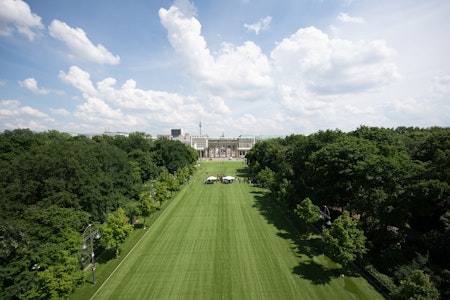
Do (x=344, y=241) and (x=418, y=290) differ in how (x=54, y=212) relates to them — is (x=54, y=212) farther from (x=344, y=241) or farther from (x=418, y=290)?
(x=418, y=290)

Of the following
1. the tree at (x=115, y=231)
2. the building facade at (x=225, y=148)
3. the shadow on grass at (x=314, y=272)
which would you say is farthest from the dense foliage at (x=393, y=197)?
the building facade at (x=225, y=148)

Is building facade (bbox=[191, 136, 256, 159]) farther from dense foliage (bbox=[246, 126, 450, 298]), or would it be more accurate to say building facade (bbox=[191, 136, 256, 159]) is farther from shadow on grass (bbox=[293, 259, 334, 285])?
shadow on grass (bbox=[293, 259, 334, 285])

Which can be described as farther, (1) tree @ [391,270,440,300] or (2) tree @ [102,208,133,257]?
(2) tree @ [102,208,133,257]

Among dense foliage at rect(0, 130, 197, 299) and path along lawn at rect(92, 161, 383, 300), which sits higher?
dense foliage at rect(0, 130, 197, 299)

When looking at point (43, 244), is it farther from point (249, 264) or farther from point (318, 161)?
point (318, 161)

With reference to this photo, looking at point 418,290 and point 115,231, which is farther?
point 115,231

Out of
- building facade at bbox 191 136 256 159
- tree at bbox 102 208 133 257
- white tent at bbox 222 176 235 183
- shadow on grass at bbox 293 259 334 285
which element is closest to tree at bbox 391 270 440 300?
shadow on grass at bbox 293 259 334 285

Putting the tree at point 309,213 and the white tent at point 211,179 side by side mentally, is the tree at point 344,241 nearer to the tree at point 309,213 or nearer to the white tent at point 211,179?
the tree at point 309,213

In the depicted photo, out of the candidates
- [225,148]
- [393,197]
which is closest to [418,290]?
[393,197]
